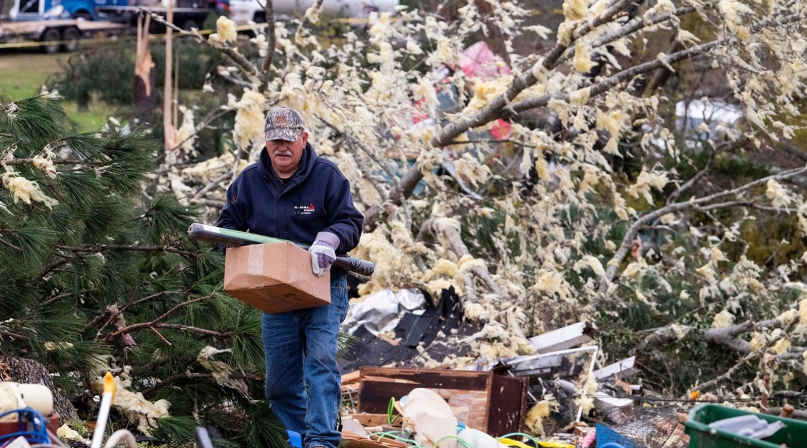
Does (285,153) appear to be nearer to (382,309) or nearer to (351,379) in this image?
(351,379)

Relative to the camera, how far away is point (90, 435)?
15.7 feet

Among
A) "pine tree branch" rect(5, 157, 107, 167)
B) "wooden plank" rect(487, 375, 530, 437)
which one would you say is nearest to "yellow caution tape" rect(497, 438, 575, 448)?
"wooden plank" rect(487, 375, 530, 437)

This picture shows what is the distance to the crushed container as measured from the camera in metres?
3.17

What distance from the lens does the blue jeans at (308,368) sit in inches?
182

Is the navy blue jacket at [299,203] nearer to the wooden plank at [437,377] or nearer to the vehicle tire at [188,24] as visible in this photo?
the wooden plank at [437,377]

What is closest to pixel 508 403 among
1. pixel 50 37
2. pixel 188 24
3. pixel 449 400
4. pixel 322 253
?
pixel 449 400

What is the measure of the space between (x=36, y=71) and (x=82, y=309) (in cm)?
1592

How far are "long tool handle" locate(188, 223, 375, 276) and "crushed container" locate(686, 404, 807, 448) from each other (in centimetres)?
179

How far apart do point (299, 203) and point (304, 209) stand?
0.04 m

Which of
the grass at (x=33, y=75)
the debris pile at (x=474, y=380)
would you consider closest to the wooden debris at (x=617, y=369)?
the debris pile at (x=474, y=380)

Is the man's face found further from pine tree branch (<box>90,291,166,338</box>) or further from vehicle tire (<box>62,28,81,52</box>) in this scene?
vehicle tire (<box>62,28,81,52</box>)

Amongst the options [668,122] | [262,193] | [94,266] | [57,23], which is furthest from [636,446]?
[57,23]

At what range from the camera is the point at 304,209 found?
469 cm

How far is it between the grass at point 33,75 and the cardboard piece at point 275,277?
10846 mm
